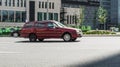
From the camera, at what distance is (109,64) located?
12.4 m

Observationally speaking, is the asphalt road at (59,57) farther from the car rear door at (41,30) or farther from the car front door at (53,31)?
the car rear door at (41,30)

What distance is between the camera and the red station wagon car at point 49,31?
28.8m

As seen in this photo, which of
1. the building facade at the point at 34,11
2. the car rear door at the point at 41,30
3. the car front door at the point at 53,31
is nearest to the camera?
the car front door at the point at 53,31

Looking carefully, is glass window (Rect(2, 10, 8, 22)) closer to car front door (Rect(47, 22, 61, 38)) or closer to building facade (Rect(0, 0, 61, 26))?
building facade (Rect(0, 0, 61, 26))

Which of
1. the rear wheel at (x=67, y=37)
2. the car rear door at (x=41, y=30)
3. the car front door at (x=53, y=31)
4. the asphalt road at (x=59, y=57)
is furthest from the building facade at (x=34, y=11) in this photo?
the asphalt road at (x=59, y=57)

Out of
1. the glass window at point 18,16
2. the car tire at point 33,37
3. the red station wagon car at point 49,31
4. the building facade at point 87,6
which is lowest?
the car tire at point 33,37

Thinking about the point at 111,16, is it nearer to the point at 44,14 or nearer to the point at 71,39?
the point at 44,14

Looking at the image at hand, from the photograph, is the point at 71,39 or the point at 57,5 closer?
the point at 71,39

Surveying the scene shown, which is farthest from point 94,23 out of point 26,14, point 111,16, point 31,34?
point 31,34

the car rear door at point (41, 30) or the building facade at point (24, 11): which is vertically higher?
the building facade at point (24, 11)

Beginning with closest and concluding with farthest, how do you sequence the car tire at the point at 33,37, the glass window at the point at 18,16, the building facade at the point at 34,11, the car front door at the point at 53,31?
the car front door at the point at 53,31 → the car tire at the point at 33,37 → the building facade at the point at 34,11 → the glass window at the point at 18,16

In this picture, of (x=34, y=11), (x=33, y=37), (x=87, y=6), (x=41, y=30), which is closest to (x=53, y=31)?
(x=41, y=30)

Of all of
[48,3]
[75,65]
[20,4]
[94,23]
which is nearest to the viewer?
[75,65]

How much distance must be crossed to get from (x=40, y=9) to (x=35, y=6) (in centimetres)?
170
